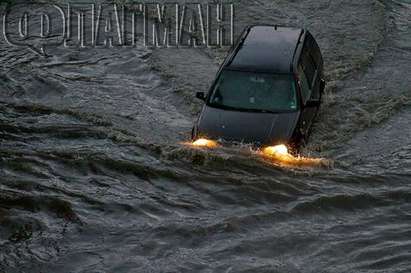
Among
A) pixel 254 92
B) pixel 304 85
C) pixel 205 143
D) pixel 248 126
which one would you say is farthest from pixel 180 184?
pixel 304 85

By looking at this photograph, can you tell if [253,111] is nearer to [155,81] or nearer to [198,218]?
[198,218]

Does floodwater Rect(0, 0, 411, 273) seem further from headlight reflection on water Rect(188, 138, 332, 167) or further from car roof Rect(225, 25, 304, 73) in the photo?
car roof Rect(225, 25, 304, 73)

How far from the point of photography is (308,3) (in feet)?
59.0

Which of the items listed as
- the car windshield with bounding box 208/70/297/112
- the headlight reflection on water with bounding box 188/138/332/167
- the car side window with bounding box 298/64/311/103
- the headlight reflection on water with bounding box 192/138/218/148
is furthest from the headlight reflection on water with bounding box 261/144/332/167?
the car side window with bounding box 298/64/311/103

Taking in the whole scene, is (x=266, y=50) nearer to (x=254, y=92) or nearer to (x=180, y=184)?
(x=254, y=92)

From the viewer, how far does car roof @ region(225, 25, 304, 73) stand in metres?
10.4

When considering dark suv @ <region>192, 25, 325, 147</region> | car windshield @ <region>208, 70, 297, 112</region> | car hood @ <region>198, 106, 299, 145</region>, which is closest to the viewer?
car hood @ <region>198, 106, 299, 145</region>

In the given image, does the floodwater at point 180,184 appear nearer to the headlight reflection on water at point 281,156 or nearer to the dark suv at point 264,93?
the headlight reflection on water at point 281,156

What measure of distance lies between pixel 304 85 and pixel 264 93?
0.81 m

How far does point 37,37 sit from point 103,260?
10.1 metres

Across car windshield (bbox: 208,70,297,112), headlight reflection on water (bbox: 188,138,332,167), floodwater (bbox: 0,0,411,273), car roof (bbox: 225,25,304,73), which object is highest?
car roof (bbox: 225,25,304,73)

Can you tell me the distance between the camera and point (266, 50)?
1071 centimetres

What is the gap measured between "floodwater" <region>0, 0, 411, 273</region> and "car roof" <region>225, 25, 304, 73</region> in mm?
1366

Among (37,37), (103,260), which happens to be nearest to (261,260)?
(103,260)
